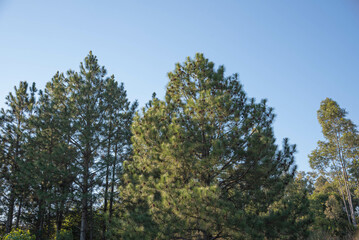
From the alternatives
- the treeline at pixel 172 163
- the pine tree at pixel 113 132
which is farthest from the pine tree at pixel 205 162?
the pine tree at pixel 113 132

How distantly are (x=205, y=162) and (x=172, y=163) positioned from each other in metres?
1.03

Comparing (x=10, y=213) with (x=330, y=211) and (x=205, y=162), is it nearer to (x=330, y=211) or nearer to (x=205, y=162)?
(x=205, y=162)

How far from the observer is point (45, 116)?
12.3 m

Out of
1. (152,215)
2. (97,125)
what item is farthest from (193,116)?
(97,125)

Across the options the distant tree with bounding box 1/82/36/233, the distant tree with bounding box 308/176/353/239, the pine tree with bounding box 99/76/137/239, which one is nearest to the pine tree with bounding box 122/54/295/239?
the pine tree with bounding box 99/76/137/239

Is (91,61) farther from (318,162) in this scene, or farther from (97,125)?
(318,162)

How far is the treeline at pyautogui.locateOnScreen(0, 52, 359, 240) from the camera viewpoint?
6512 millimetres

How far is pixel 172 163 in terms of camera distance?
23.8ft

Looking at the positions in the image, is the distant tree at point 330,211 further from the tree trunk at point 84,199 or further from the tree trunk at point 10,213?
A: the tree trunk at point 10,213

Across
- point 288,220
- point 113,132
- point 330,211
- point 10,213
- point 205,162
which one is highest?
point 113,132

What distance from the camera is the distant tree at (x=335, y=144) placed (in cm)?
1923

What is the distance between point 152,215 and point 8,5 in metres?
9.03

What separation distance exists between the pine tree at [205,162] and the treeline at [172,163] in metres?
0.03

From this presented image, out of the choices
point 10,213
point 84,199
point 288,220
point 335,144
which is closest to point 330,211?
point 335,144
